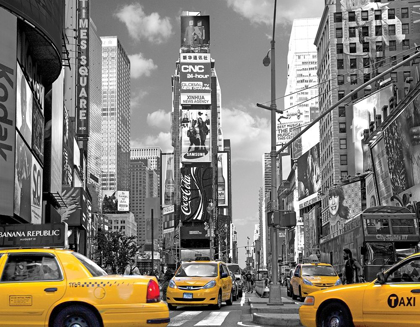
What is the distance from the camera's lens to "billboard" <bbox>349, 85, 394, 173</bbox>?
9351cm

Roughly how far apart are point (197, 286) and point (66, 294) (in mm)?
10814

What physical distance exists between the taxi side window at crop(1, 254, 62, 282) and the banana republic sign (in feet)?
55.0

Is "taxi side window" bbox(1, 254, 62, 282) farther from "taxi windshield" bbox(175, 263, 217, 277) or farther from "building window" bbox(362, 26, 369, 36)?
"building window" bbox(362, 26, 369, 36)

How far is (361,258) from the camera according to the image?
28703 mm

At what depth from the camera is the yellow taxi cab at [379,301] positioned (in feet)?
33.2

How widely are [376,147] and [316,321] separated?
6008 cm

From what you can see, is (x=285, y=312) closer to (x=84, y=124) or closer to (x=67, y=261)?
(x=67, y=261)

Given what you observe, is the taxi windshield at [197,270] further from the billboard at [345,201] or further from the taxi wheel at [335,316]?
the billboard at [345,201]

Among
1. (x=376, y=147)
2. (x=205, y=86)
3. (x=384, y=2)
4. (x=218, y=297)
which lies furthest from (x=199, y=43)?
(x=218, y=297)

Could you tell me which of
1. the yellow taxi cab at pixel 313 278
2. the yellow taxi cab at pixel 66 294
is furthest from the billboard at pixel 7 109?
the yellow taxi cab at pixel 66 294

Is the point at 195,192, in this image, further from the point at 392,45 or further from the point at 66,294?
the point at 66,294

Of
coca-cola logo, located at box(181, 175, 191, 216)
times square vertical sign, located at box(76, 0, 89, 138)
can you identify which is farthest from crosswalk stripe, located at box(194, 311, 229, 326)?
Answer: coca-cola logo, located at box(181, 175, 191, 216)

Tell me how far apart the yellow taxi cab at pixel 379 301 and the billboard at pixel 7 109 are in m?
22.8

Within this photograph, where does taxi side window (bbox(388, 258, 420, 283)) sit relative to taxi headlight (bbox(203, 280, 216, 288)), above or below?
above
